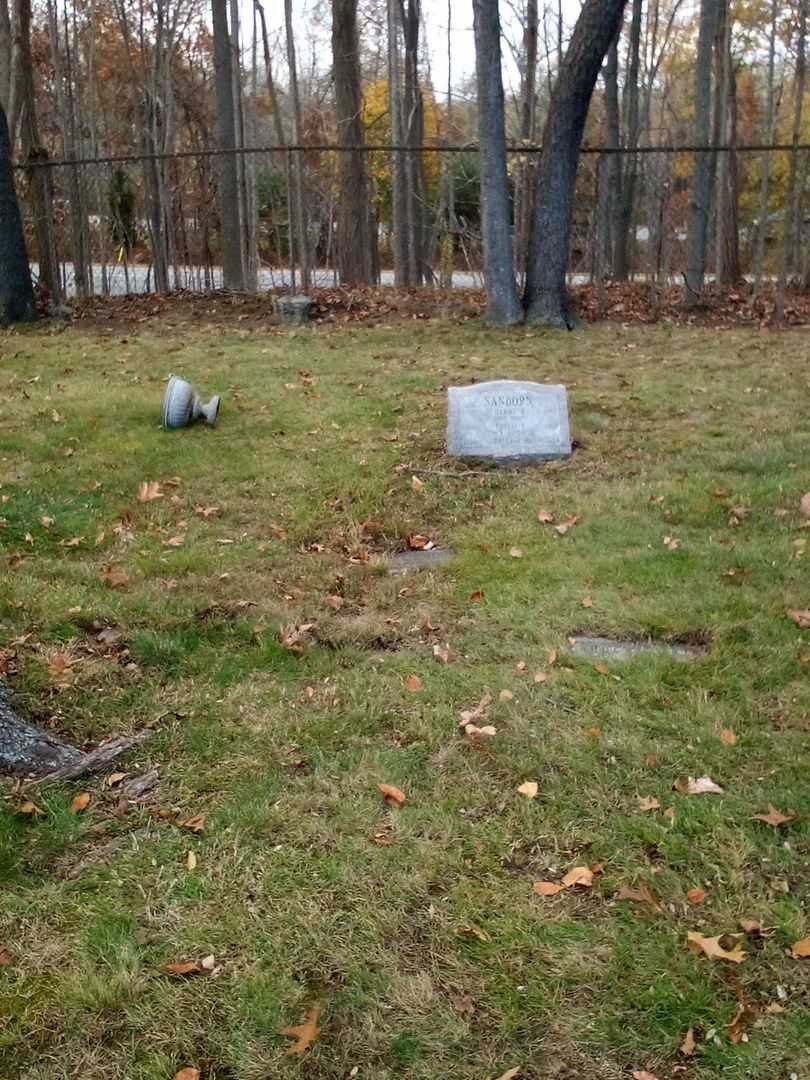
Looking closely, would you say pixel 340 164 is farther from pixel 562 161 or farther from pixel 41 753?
pixel 41 753

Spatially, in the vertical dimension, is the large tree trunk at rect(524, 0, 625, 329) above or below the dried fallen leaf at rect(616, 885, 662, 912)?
above

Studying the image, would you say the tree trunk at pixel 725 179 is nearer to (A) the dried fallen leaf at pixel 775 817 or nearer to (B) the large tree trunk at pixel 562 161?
(B) the large tree trunk at pixel 562 161

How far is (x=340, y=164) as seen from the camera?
17719 millimetres

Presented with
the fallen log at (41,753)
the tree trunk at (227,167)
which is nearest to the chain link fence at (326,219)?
the tree trunk at (227,167)

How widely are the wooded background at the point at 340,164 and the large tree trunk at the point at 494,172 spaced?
85cm

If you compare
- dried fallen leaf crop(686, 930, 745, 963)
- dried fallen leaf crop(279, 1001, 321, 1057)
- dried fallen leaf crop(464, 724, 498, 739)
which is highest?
dried fallen leaf crop(464, 724, 498, 739)

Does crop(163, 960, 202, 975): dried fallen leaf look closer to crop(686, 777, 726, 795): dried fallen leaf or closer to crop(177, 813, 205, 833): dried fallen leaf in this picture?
crop(177, 813, 205, 833): dried fallen leaf

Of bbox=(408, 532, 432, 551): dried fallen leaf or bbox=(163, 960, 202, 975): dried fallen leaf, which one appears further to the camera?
bbox=(408, 532, 432, 551): dried fallen leaf

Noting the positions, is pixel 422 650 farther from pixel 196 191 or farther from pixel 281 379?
pixel 196 191

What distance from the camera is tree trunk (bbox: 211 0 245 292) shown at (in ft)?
51.7

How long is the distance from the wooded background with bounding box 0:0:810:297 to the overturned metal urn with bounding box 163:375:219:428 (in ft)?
20.8

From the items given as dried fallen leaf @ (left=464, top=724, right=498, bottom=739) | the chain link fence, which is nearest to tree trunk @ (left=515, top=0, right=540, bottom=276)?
the chain link fence

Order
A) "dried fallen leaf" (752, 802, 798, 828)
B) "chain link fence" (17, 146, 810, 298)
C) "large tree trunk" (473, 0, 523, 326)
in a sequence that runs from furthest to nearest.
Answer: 1. "chain link fence" (17, 146, 810, 298)
2. "large tree trunk" (473, 0, 523, 326)
3. "dried fallen leaf" (752, 802, 798, 828)

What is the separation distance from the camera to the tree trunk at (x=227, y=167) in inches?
621
